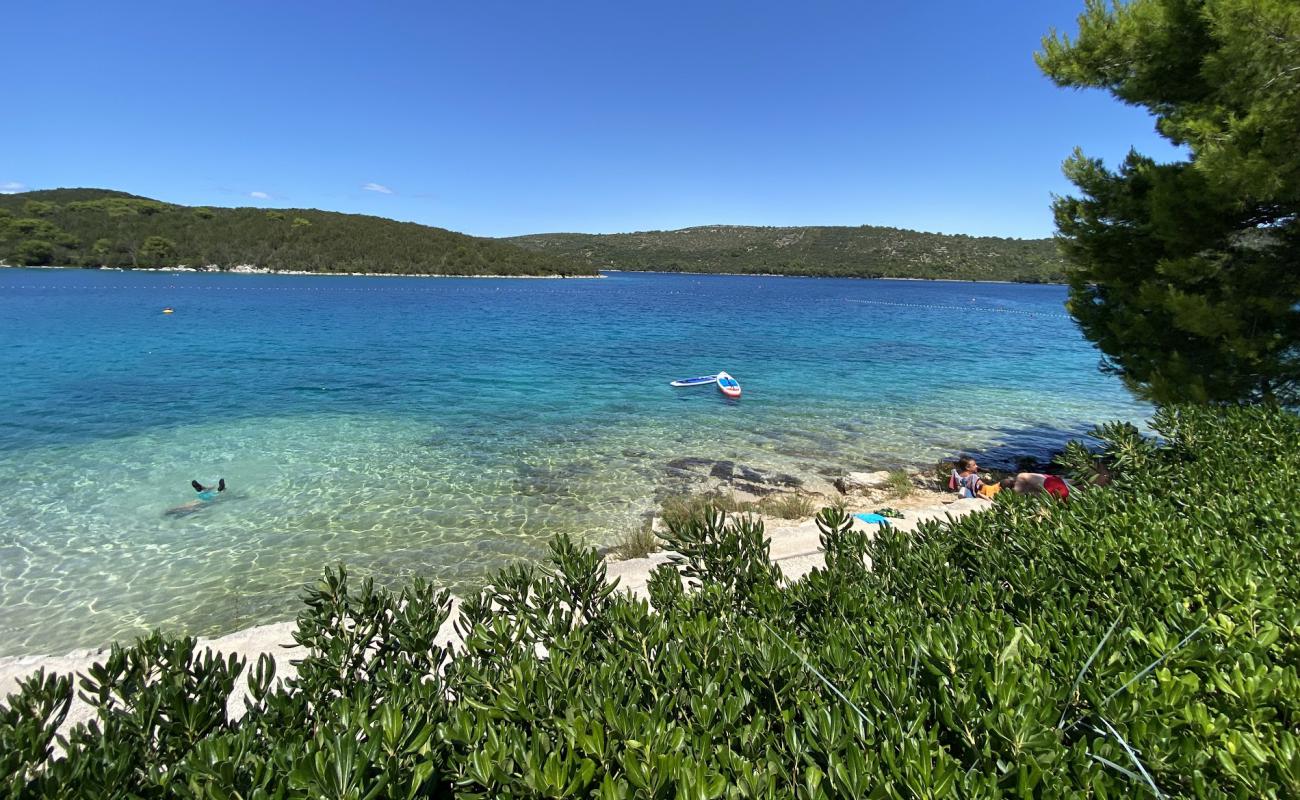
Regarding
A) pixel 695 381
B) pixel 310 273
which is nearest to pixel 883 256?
pixel 310 273

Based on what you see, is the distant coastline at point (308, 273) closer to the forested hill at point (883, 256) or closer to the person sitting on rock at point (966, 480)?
the forested hill at point (883, 256)

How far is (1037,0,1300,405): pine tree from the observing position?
22.6ft

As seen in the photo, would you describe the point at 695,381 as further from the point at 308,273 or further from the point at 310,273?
the point at 308,273

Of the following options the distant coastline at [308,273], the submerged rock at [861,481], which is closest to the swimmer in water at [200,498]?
the submerged rock at [861,481]

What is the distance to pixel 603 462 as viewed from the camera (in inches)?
540

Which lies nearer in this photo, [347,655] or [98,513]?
[347,655]

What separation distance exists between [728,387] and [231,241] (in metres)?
156

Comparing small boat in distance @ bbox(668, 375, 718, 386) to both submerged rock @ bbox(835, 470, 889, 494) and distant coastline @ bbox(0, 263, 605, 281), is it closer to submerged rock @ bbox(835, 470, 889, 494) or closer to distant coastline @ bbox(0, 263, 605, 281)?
submerged rock @ bbox(835, 470, 889, 494)

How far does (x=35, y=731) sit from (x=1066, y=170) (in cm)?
1479

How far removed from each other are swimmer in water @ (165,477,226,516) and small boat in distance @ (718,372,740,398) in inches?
612

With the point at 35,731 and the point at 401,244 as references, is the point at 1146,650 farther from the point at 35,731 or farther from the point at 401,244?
the point at 401,244

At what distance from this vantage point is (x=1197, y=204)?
28.4 ft

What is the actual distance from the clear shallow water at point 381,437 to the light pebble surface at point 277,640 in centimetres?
104

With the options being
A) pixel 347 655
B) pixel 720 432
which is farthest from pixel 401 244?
pixel 347 655
